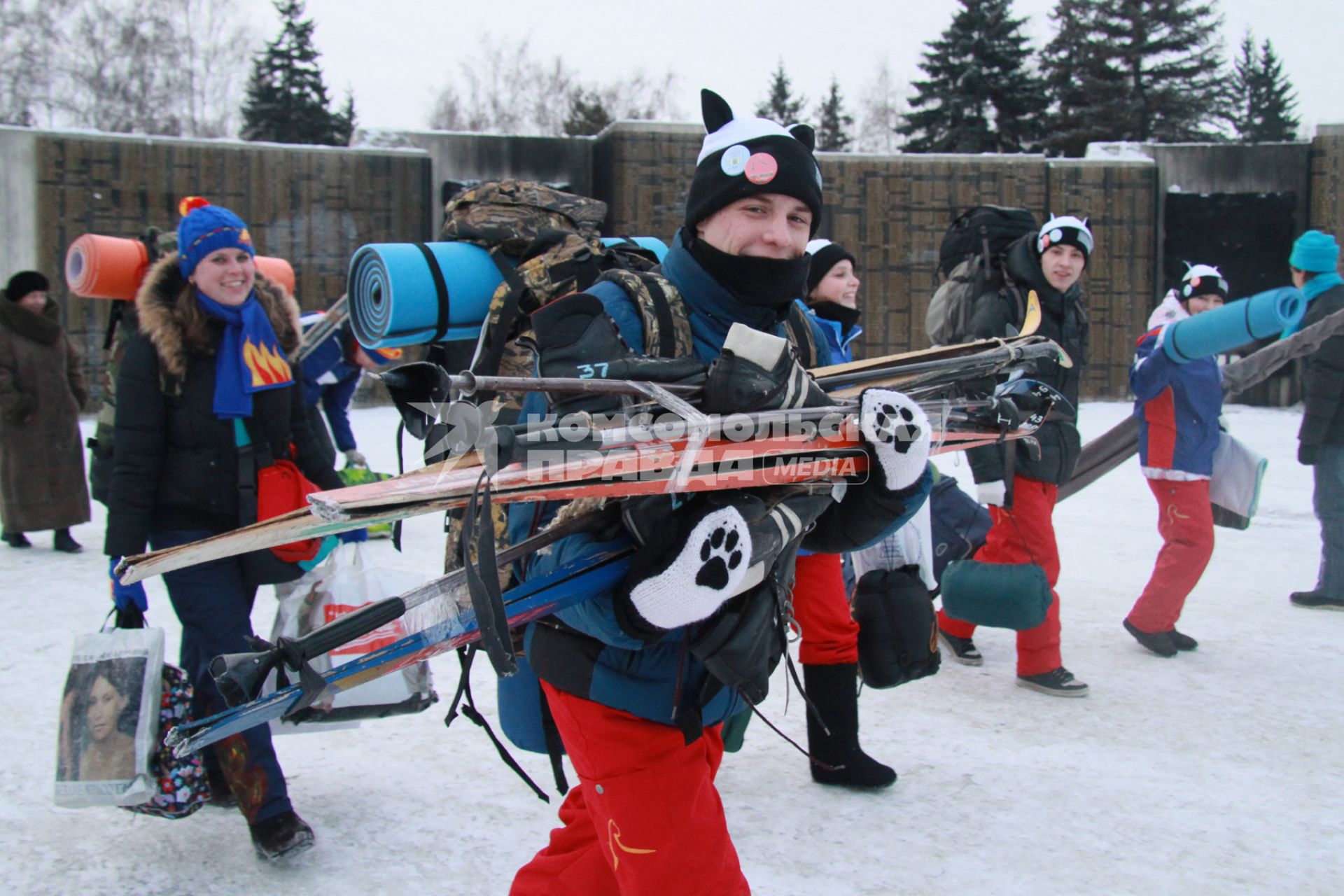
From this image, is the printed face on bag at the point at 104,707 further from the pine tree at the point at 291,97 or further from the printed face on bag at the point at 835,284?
the pine tree at the point at 291,97

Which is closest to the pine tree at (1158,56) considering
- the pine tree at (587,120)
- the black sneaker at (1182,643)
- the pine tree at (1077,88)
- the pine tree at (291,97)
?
the pine tree at (1077,88)

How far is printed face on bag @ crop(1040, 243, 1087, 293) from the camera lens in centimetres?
432

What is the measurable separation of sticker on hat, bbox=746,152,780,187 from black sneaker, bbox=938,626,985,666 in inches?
131

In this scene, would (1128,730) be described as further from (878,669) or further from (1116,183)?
(1116,183)

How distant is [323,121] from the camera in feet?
114

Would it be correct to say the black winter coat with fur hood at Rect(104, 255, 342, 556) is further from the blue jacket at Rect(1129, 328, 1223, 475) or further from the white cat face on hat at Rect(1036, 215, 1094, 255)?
the blue jacket at Rect(1129, 328, 1223, 475)

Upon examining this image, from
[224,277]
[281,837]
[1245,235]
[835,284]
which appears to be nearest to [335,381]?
[224,277]

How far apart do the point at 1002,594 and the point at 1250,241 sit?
500 inches

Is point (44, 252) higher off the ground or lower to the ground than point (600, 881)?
higher

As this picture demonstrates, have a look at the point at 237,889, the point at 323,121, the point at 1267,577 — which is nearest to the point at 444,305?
the point at 237,889

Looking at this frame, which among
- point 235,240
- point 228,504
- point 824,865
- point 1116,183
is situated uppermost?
point 1116,183

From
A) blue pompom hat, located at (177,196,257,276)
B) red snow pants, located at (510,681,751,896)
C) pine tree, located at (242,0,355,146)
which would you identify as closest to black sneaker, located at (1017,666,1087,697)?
red snow pants, located at (510,681,751,896)

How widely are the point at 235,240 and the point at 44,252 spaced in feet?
38.7

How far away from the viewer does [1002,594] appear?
4113 millimetres
